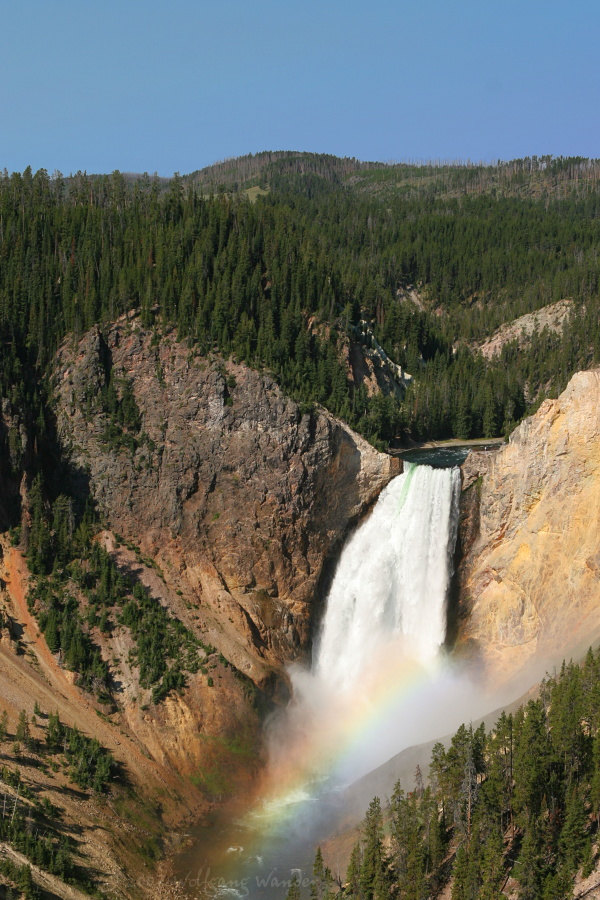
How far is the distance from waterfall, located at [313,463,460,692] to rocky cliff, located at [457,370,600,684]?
6.38 ft

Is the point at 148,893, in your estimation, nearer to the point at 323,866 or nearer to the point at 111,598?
the point at 323,866

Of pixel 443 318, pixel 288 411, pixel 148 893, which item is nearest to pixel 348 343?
pixel 288 411

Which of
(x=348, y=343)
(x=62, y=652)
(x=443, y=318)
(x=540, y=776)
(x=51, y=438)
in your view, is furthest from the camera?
(x=443, y=318)

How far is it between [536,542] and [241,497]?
26327 mm

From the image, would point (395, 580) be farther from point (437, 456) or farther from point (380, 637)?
point (437, 456)

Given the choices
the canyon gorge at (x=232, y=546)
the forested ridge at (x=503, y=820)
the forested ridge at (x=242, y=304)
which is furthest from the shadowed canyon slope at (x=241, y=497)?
the forested ridge at (x=503, y=820)

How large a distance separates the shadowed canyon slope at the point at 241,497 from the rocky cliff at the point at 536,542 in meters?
10.9

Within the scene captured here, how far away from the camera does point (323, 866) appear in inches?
2493

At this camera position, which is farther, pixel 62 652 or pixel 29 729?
pixel 62 652

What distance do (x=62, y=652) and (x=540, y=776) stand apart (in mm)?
40727

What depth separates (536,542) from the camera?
75875mm

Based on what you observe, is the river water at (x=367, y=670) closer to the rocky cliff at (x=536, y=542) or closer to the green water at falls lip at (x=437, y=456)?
the green water at falls lip at (x=437, y=456)

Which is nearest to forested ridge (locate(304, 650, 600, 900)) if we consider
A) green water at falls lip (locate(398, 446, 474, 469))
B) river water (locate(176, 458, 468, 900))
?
river water (locate(176, 458, 468, 900))

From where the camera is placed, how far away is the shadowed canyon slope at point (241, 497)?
85812 mm
